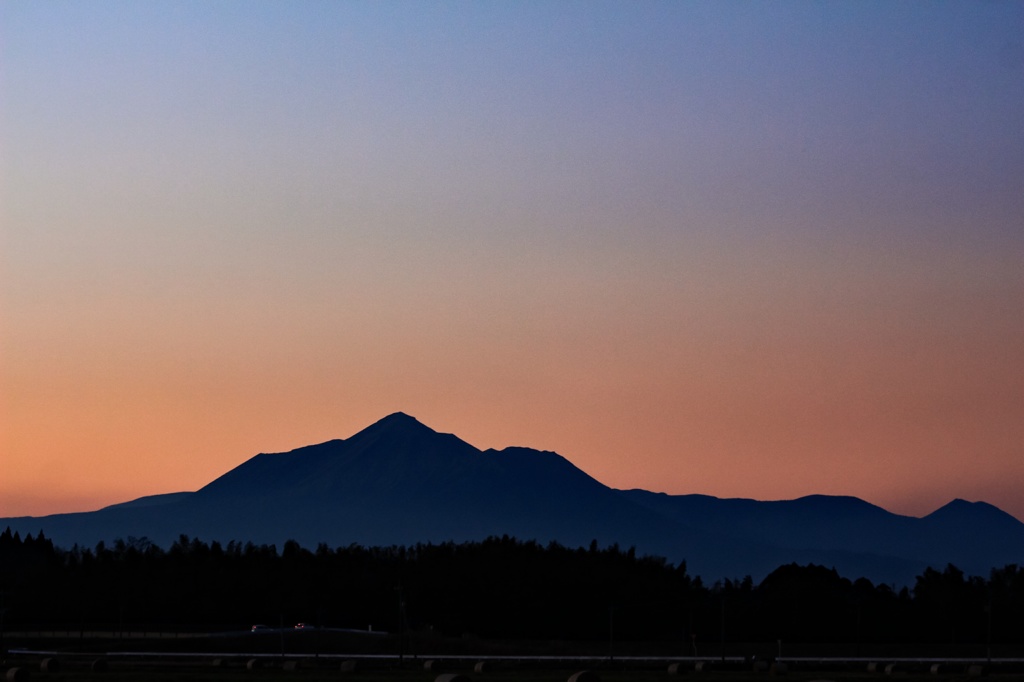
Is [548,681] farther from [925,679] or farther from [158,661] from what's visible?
[158,661]

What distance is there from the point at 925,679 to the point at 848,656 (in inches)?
2674

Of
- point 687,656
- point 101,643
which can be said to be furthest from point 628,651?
point 101,643

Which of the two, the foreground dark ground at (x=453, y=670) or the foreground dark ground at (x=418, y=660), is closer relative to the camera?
the foreground dark ground at (x=453, y=670)

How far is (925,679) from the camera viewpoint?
374ft

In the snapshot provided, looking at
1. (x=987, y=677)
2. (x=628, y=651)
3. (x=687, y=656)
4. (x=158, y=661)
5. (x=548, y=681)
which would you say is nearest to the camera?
(x=548, y=681)

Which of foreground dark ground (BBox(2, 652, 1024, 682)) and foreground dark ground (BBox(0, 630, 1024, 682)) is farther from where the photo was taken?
foreground dark ground (BBox(0, 630, 1024, 682))

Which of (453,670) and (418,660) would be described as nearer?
(453,670)

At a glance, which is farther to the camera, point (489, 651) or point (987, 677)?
point (489, 651)

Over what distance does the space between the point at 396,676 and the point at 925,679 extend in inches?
1492


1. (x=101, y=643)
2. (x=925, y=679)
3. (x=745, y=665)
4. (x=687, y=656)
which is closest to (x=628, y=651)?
(x=687, y=656)

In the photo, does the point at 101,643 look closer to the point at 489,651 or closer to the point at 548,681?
the point at 489,651

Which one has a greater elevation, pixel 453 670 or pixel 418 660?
pixel 418 660

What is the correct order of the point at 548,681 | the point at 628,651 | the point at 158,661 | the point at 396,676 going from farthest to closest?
the point at 628,651
the point at 158,661
the point at 396,676
the point at 548,681

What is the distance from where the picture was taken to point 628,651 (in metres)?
186
